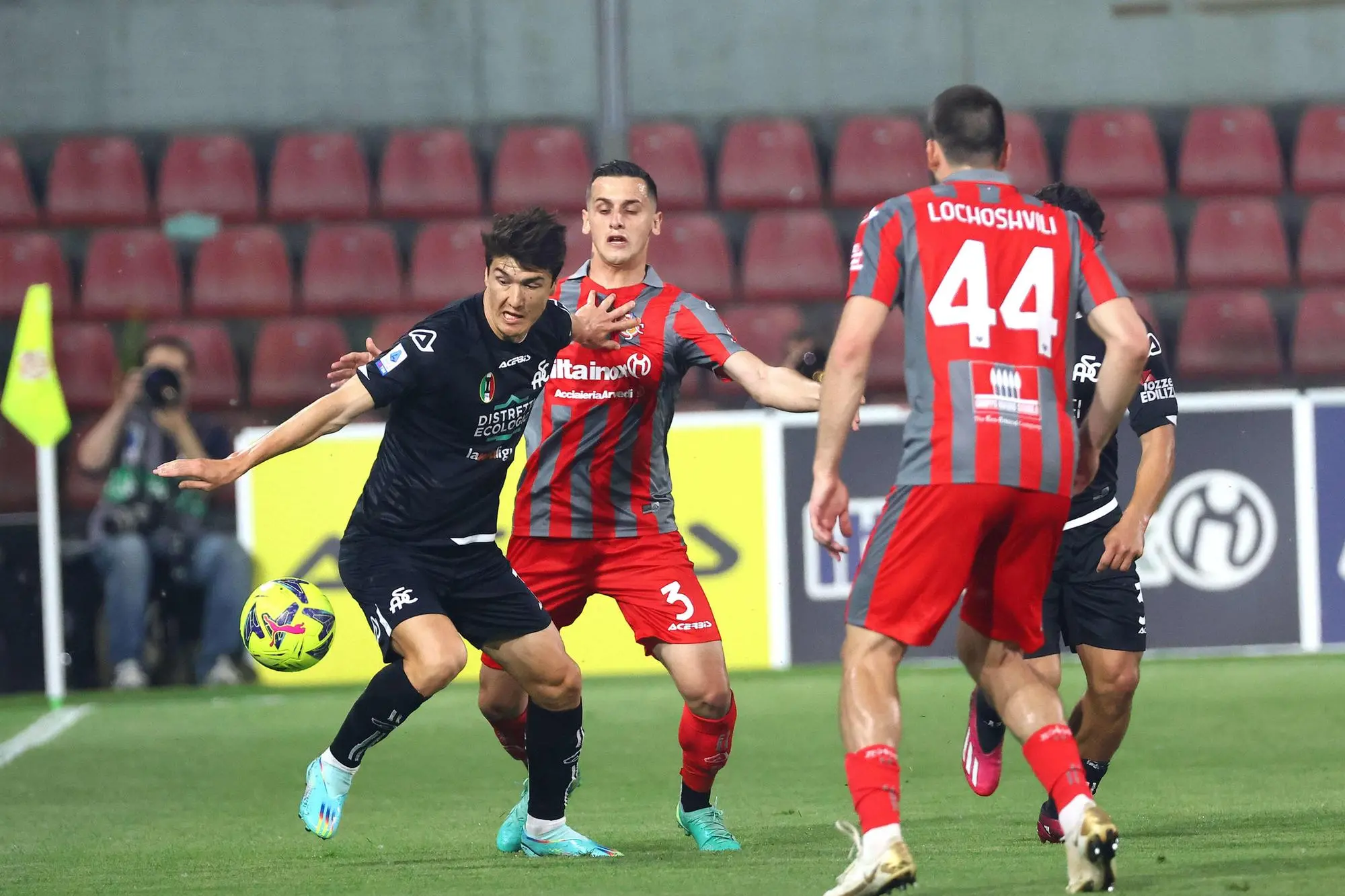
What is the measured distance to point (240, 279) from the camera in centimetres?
1227

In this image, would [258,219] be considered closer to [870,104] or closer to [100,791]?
[870,104]

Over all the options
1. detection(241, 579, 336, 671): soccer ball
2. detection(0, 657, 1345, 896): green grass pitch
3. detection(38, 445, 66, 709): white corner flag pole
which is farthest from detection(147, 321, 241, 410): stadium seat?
detection(241, 579, 336, 671): soccer ball

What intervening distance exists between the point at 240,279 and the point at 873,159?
421 cm

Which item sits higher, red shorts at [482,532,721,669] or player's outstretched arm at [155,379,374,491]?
player's outstretched arm at [155,379,374,491]

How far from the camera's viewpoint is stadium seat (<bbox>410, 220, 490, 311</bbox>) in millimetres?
12141

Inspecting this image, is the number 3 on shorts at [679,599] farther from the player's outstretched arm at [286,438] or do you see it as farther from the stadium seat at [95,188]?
the stadium seat at [95,188]

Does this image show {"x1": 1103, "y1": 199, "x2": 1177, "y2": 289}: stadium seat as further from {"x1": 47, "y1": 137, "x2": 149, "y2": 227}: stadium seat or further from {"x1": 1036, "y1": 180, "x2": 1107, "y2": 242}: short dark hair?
{"x1": 1036, "y1": 180, "x2": 1107, "y2": 242}: short dark hair

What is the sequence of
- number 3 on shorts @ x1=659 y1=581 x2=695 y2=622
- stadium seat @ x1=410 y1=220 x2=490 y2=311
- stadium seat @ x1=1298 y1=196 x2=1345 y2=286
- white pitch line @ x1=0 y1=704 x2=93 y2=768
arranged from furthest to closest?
stadium seat @ x1=1298 y1=196 x2=1345 y2=286 < stadium seat @ x1=410 y1=220 x2=490 y2=311 < white pitch line @ x1=0 y1=704 x2=93 y2=768 < number 3 on shorts @ x1=659 y1=581 x2=695 y2=622

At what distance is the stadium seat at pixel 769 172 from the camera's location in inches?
506

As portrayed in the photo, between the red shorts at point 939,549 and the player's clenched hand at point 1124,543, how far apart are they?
971 millimetres

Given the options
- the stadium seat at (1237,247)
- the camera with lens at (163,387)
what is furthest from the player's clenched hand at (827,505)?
the stadium seat at (1237,247)

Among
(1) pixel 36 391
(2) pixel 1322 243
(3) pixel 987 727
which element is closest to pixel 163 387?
(1) pixel 36 391

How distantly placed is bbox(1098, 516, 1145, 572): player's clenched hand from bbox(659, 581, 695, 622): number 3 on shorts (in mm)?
1274

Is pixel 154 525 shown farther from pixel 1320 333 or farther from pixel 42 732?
pixel 1320 333
